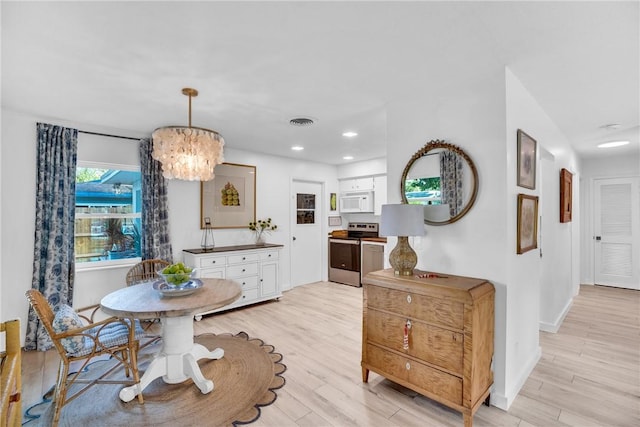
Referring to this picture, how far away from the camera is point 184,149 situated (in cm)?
261

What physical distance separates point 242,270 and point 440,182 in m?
3.04

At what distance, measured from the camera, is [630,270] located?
17.9ft

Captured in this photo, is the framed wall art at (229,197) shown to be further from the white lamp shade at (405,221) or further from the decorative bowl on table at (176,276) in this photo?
the white lamp shade at (405,221)

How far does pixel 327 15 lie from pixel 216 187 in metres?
3.45

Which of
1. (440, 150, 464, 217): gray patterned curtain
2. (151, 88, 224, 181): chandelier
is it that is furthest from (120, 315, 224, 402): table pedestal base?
(440, 150, 464, 217): gray patterned curtain

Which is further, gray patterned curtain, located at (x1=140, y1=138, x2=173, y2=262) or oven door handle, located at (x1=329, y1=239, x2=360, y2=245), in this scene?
oven door handle, located at (x1=329, y1=239, x2=360, y2=245)

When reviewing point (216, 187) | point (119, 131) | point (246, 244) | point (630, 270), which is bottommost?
point (630, 270)

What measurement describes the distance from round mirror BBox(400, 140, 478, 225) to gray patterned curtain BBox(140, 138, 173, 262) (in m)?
3.00

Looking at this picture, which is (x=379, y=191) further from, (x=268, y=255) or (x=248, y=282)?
(x=248, y=282)

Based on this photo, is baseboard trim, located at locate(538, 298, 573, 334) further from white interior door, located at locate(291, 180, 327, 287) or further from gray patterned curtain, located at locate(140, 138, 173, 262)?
gray patterned curtain, located at locate(140, 138, 173, 262)

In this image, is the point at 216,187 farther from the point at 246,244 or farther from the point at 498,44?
the point at 498,44

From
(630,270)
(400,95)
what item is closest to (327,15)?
(400,95)

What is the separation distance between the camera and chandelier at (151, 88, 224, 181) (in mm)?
2576

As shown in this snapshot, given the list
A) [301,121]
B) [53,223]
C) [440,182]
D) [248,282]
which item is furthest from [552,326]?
[53,223]
